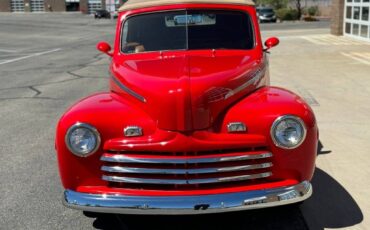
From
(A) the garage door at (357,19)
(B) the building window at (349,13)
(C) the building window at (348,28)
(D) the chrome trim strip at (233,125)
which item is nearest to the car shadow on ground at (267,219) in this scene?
(D) the chrome trim strip at (233,125)

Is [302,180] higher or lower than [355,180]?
higher

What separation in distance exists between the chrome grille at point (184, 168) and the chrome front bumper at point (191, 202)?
131 millimetres

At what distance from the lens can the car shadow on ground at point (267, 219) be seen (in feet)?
12.8

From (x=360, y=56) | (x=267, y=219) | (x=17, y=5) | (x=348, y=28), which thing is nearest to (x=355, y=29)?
(x=348, y=28)

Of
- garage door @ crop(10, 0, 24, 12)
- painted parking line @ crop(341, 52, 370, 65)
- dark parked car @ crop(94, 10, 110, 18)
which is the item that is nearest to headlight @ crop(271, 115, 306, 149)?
painted parking line @ crop(341, 52, 370, 65)

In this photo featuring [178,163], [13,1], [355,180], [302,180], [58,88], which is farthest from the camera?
[13,1]

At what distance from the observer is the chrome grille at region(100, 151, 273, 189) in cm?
337

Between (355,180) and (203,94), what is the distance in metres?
2.10

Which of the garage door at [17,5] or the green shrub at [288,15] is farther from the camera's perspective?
the garage door at [17,5]

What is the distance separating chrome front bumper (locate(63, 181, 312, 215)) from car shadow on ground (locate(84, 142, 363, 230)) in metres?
0.62

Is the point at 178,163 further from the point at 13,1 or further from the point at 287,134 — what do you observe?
the point at 13,1

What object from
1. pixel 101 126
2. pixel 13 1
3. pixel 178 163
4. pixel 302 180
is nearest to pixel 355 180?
pixel 302 180

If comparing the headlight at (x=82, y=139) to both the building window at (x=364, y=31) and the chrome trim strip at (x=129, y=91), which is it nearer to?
the chrome trim strip at (x=129, y=91)

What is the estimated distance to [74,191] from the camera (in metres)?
3.58
